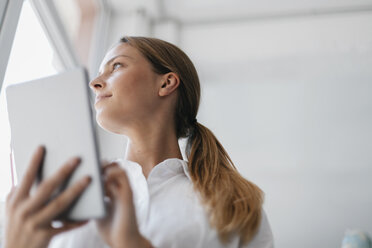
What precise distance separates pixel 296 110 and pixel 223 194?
1285 mm

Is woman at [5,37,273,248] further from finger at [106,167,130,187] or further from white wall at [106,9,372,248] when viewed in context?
white wall at [106,9,372,248]

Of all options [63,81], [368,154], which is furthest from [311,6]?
[63,81]

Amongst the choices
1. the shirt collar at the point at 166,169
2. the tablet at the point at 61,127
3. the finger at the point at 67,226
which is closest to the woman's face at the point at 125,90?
the shirt collar at the point at 166,169

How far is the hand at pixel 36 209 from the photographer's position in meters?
0.47

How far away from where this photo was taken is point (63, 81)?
52 cm

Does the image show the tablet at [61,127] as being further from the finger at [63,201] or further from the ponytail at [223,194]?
the ponytail at [223,194]

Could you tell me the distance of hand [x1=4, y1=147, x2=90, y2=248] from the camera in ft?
1.53

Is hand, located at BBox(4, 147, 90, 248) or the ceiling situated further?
the ceiling

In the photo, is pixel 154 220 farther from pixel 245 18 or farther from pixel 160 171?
pixel 245 18

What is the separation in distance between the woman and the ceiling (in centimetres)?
119

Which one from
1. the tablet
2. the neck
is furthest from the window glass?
the tablet

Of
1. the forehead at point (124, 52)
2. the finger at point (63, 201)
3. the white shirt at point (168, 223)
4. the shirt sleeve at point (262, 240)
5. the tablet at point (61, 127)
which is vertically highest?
the forehead at point (124, 52)

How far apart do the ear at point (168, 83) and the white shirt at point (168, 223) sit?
0.27 meters

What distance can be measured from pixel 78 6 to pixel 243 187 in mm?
1651
